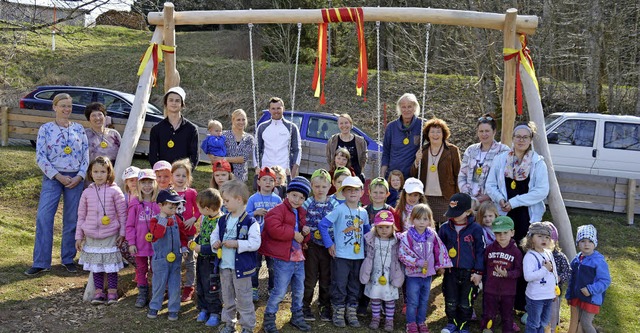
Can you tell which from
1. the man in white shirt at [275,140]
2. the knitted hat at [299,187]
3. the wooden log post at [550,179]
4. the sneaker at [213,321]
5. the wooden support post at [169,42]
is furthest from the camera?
the man in white shirt at [275,140]

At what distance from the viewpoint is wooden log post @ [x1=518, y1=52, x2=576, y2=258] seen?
5.73 m

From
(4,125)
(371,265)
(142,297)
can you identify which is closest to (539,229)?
(371,265)

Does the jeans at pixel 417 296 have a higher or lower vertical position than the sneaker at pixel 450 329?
higher

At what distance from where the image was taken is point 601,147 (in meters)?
11.6

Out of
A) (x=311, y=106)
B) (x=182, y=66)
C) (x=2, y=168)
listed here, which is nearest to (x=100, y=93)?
(x=2, y=168)

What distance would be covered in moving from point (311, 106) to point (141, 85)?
12771mm

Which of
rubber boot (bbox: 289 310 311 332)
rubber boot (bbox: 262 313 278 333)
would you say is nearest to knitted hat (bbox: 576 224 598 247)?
rubber boot (bbox: 289 310 311 332)

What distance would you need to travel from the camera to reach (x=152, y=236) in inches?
209

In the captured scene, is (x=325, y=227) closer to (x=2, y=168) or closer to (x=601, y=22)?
(x=2, y=168)

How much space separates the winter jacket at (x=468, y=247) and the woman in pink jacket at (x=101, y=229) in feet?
9.94

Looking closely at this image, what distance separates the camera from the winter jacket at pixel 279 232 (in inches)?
197

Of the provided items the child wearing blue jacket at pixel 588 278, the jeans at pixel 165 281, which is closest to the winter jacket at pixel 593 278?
the child wearing blue jacket at pixel 588 278

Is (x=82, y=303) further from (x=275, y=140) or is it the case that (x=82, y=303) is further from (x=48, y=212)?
(x=275, y=140)

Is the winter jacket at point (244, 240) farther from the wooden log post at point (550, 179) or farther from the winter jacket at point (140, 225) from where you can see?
the wooden log post at point (550, 179)
